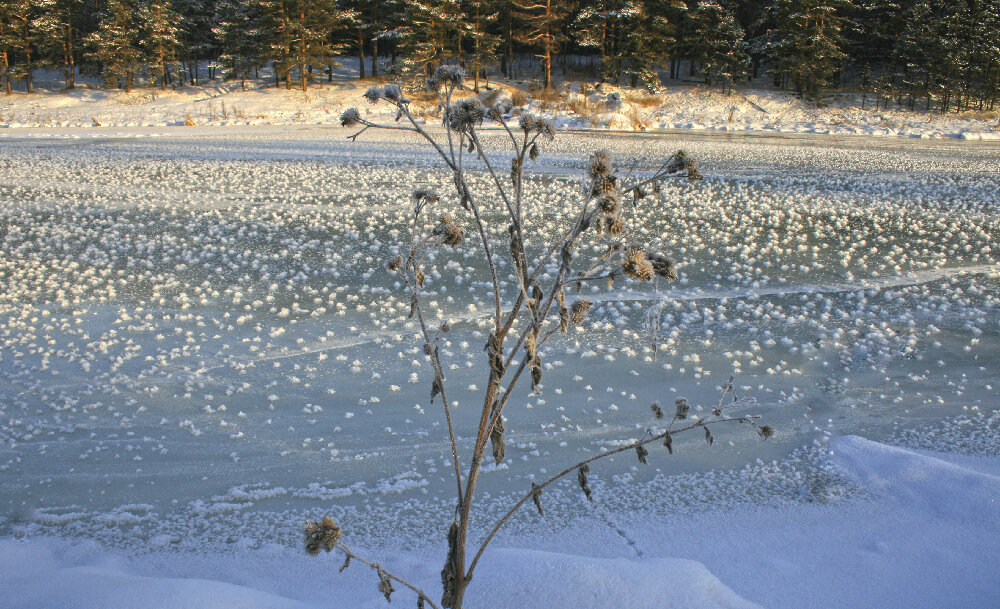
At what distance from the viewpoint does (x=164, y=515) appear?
11.9 ft

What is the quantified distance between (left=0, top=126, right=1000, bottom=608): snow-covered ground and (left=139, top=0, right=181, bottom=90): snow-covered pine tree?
115 feet

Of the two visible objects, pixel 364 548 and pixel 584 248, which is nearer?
pixel 364 548

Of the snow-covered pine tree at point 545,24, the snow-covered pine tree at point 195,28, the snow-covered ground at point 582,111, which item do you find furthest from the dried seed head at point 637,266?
the snow-covered pine tree at point 195,28

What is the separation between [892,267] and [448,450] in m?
6.74

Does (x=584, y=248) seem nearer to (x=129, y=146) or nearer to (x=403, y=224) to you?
(x=403, y=224)

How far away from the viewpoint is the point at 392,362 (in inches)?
217

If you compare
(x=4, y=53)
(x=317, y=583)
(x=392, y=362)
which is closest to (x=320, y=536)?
(x=317, y=583)

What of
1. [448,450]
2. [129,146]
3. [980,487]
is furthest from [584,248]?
[129,146]

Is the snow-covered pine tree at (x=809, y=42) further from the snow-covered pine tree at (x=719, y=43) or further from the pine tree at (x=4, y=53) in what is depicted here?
the pine tree at (x=4, y=53)

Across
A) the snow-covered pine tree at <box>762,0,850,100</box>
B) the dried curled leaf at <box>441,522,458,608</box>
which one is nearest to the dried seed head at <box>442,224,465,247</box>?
the dried curled leaf at <box>441,522,458,608</box>

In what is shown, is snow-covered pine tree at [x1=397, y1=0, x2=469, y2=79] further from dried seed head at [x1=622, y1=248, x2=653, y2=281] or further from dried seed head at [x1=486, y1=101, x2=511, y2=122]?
dried seed head at [x1=622, y1=248, x2=653, y2=281]

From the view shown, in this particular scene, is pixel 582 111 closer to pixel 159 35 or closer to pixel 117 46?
pixel 159 35

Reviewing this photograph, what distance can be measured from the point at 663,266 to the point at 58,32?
4965cm

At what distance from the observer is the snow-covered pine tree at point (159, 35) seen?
129 ft
